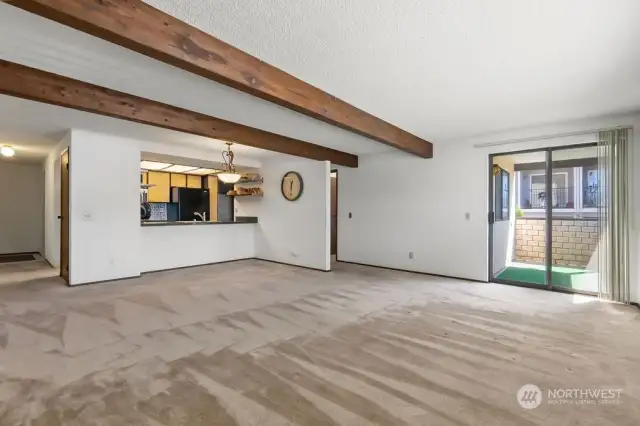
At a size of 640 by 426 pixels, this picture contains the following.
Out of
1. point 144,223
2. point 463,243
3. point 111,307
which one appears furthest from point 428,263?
point 144,223

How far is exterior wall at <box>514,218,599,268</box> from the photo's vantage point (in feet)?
19.1

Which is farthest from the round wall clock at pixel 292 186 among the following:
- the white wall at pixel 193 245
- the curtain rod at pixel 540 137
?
the curtain rod at pixel 540 137

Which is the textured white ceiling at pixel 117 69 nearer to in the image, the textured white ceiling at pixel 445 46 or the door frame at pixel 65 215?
the textured white ceiling at pixel 445 46

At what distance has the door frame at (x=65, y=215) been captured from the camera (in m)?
4.80

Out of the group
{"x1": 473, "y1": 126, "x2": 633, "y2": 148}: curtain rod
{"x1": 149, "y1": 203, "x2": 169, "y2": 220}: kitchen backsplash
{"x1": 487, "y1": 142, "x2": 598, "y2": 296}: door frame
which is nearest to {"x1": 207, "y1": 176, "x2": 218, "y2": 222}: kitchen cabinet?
{"x1": 149, "y1": 203, "x2": 169, "y2": 220}: kitchen backsplash

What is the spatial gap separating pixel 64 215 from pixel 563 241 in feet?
28.5

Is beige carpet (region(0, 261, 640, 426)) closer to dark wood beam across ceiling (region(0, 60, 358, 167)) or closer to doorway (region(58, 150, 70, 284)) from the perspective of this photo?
doorway (region(58, 150, 70, 284))

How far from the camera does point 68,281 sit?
4.72 metres

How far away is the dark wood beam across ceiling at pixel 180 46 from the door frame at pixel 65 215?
372 centimetres

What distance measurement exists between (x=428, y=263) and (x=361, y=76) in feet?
12.7

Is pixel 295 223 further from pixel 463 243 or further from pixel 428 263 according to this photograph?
pixel 463 243

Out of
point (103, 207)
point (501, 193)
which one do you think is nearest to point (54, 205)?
point (103, 207)

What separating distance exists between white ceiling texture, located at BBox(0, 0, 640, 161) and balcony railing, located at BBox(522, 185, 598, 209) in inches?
75.9

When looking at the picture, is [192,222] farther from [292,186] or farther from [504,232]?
[504,232]
